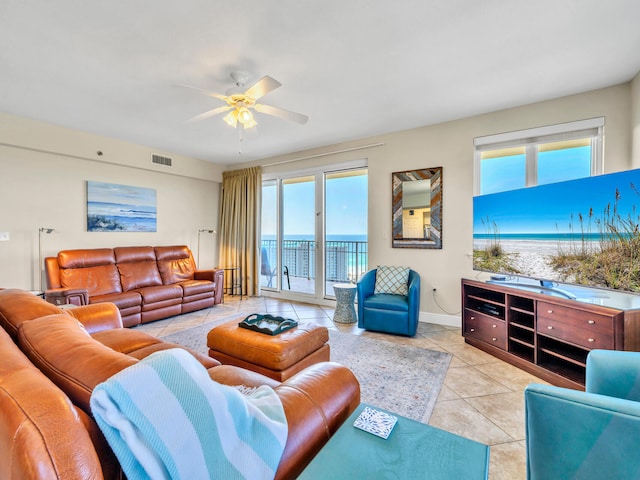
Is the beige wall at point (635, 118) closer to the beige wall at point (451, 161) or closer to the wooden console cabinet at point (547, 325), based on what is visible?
the beige wall at point (451, 161)

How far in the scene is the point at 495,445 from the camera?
1.61 meters

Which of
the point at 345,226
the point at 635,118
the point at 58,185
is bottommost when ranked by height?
the point at 345,226

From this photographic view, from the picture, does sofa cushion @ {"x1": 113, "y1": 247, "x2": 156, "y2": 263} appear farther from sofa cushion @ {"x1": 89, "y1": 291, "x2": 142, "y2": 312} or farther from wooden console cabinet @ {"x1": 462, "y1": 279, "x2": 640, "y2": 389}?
wooden console cabinet @ {"x1": 462, "y1": 279, "x2": 640, "y2": 389}

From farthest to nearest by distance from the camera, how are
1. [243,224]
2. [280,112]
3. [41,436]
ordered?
[243,224], [280,112], [41,436]

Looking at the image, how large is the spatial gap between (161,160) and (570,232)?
5420 mm

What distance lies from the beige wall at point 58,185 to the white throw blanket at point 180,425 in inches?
170

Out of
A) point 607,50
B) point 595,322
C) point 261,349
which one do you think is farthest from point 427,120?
point 261,349

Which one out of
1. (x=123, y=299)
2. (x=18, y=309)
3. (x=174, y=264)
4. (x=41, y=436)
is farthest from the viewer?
(x=174, y=264)

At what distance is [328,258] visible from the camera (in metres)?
4.86

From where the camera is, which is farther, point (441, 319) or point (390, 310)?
point (441, 319)

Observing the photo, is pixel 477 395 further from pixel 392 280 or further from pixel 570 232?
pixel 392 280

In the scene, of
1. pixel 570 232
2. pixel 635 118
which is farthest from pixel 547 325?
pixel 635 118

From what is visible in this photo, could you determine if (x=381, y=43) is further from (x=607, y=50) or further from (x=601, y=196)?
(x=601, y=196)

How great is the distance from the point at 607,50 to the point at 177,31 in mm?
3205
